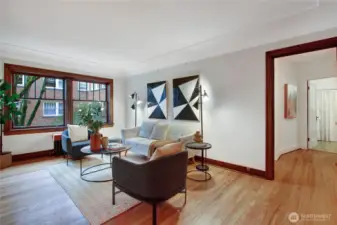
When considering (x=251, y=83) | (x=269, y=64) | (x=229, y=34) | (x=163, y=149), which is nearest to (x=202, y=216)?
(x=163, y=149)

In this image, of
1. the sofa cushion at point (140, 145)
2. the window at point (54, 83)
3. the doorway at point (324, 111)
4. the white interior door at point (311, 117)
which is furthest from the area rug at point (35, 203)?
the doorway at point (324, 111)

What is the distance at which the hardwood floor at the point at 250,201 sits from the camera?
207 centimetres

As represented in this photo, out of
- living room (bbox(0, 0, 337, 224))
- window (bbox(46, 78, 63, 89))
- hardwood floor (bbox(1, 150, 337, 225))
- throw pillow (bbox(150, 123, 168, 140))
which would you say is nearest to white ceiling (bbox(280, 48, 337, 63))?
living room (bbox(0, 0, 337, 224))

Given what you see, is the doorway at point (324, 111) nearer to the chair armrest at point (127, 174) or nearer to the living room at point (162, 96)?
the living room at point (162, 96)

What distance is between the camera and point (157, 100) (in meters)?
5.34

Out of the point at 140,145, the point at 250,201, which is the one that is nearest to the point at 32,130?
the point at 140,145

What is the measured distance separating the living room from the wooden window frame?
0.08ft

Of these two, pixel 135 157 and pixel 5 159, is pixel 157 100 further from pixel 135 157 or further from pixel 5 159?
pixel 5 159

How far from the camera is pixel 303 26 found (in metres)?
2.77

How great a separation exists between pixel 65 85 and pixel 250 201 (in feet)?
17.3

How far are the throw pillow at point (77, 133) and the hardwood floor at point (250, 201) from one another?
1.14 meters

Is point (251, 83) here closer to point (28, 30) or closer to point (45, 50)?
point (28, 30)

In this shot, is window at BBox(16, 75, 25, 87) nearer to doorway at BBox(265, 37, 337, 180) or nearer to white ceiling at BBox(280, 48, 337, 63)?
doorway at BBox(265, 37, 337, 180)

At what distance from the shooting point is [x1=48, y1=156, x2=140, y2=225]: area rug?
7.11ft
